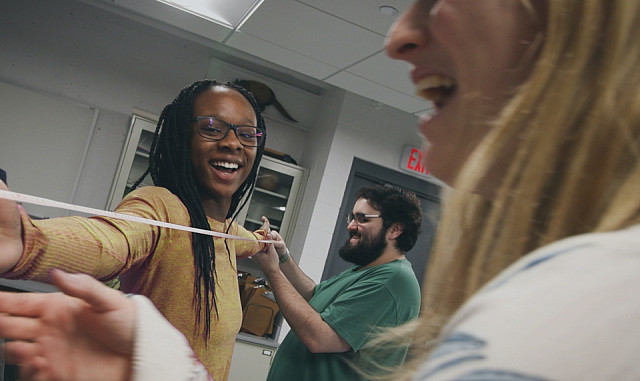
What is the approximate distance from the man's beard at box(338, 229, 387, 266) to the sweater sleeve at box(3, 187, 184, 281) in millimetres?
1348

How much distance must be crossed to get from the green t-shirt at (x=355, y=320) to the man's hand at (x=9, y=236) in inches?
52.7

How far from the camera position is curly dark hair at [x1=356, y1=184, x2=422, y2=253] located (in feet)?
7.82

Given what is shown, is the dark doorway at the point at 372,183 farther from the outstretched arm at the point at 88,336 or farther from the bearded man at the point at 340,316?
the outstretched arm at the point at 88,336

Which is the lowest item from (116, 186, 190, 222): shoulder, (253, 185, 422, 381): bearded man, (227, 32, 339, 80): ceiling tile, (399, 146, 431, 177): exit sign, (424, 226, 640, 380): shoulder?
(253, 185, 422, 381): bearded man

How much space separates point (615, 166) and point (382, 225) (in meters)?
2.13

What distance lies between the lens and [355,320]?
1896 millimetres

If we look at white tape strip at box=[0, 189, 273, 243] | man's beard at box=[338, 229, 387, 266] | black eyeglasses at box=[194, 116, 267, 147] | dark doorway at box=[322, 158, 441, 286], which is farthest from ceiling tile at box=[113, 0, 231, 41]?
white tape strip at box=[0, 189, 273, 243]

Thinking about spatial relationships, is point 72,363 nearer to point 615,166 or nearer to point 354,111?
point 615,166

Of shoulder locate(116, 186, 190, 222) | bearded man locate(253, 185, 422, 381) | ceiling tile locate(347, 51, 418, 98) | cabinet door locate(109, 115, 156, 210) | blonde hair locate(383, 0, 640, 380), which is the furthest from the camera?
cabinet door locate(109, 115, 156, 210)

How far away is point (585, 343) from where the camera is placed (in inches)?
8.0

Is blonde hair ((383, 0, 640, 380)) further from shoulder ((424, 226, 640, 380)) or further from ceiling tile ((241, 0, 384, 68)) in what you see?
ceiling tile ((241, 0, 384, 68))

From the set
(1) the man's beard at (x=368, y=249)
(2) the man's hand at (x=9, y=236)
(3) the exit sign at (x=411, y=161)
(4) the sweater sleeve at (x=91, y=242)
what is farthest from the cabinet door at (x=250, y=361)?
(2) the man's hand at (x=9, y=236)

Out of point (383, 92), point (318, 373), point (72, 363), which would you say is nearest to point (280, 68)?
point (383, 92)

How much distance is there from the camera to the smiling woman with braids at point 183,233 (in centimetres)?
79
